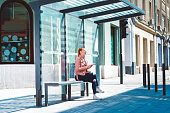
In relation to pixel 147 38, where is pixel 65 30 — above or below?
below

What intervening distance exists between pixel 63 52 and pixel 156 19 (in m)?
30.5

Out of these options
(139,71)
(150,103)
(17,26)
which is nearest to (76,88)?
(150,103)

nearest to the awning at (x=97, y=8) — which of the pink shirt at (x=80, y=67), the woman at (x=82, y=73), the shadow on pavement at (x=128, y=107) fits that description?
the woman at (x=82, y=73)

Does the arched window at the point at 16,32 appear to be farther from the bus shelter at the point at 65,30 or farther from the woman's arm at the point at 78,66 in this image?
the woman's arm at the point at 78,66

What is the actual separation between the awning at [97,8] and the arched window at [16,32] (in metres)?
4.04

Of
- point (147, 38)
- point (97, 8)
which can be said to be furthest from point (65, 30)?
point (147, 38)

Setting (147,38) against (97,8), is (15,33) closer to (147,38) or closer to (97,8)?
(97,8)

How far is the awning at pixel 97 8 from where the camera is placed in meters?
9.43

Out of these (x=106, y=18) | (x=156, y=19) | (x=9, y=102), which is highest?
(x=156, y=19)

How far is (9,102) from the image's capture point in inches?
374

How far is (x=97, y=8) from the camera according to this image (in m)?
10.4

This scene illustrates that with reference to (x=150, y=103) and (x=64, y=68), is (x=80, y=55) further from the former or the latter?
(x=150, y=103)

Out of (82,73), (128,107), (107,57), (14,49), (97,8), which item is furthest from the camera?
(107,57)

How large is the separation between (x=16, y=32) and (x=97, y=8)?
5.42 meters
